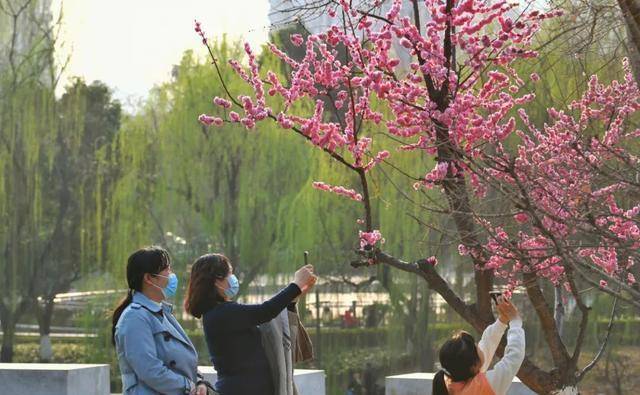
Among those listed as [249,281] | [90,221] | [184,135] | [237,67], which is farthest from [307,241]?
[237,67]

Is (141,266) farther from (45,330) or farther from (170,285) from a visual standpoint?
(45,330)

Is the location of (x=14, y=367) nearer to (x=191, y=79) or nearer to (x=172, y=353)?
(x=172, y=353)

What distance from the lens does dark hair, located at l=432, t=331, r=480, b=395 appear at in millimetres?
3713

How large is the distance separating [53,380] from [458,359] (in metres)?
4.95

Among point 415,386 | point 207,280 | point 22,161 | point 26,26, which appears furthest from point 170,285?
point 26,26

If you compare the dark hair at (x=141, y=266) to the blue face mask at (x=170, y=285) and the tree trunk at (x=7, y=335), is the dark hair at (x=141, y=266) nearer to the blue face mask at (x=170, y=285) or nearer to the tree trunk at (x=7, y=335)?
the blue face mask at (x=170, y=285)

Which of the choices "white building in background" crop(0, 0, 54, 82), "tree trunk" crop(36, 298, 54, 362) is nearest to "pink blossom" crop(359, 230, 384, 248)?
"white building in background" crop(0, 0, 54, 82)

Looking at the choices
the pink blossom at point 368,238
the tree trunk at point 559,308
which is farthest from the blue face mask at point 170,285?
the tree trunk at point 559,308

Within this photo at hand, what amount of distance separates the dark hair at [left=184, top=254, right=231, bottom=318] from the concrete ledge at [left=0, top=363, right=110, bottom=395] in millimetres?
3898

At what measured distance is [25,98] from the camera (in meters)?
23.5

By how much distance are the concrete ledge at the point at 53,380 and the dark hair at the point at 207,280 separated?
3898 mm

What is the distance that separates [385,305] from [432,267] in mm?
16332

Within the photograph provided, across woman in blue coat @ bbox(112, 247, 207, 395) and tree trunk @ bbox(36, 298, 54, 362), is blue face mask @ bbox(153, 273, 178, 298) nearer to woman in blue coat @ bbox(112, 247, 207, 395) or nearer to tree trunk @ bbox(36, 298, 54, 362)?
woman in blue coat @ bbox(112, 247, 207, 395)

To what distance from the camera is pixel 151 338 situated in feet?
13.5
